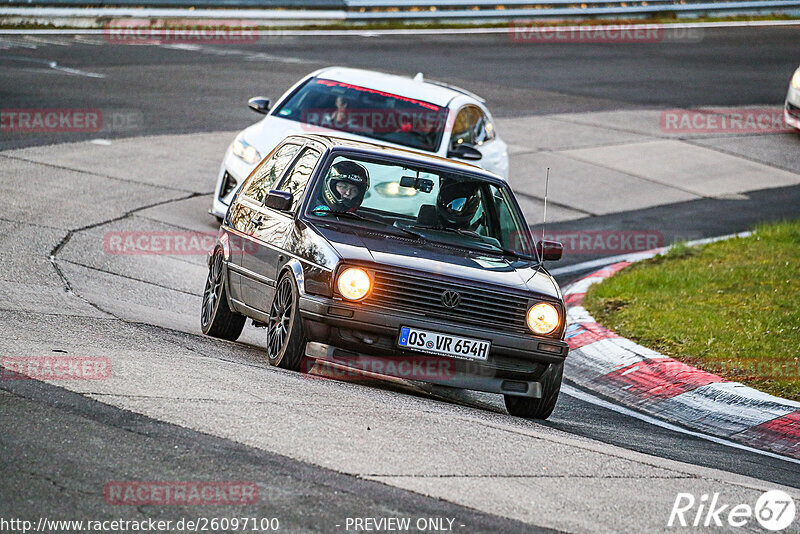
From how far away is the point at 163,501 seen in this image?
521 centimetres

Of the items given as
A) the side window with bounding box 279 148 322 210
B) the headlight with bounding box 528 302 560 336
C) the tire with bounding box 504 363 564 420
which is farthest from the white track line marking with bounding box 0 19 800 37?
the headlight with bounding box 528 302 560 336

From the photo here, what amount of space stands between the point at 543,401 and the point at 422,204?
1.67 m

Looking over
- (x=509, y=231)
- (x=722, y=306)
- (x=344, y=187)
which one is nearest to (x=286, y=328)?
(x=344, y=187)

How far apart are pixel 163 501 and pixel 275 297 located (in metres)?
→ 3.39

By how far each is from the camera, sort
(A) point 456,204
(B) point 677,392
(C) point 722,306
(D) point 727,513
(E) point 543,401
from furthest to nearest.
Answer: (C) point 722,306, (B) point 677,392, (A) point 456,204, (E) point 543,401, (D) point 727,513

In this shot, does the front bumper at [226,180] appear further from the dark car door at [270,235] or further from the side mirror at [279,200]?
the side mirror at [279,200]

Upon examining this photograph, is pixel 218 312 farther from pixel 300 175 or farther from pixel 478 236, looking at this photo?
pixel 478 236

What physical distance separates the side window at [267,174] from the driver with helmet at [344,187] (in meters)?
0.68

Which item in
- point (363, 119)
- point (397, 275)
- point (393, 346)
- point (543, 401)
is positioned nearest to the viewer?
point (393, 346)

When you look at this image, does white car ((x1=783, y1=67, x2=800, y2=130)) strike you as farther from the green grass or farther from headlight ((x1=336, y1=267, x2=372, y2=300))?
headlight ((x1=336, y1=267, x2=372, y2=300))

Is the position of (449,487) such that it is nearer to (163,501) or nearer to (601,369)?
(163,501)

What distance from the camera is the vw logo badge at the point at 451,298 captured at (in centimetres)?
797

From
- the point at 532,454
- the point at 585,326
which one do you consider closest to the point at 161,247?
the point at 585,326

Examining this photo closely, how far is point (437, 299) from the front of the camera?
26.2 feet
